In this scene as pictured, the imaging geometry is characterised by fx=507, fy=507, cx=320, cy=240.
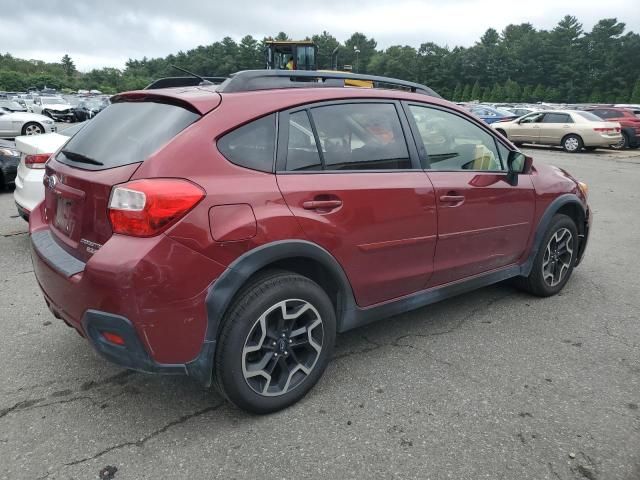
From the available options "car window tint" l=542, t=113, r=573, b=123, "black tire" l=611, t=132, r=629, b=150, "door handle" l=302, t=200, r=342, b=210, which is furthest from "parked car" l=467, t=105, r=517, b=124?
"door handle" l=302, t=200, r=342, b=210

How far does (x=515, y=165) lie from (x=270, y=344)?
7.63ft

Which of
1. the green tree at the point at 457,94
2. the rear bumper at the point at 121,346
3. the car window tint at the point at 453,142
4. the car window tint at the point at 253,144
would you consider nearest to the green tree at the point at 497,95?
the green tree at the point at 457,94

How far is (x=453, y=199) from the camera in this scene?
326 centimetres

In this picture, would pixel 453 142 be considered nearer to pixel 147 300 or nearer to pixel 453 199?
pixel 453 199

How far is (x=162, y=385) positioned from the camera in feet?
9.55

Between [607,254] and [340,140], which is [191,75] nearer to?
[340,140]

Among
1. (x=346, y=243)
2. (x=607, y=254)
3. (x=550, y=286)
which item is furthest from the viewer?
(x=607, y=254)

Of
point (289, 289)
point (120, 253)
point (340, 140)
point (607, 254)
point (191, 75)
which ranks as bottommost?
point (607, 254)

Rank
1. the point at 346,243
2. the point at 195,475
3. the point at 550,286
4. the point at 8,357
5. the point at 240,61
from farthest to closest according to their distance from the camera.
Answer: the point at 240,61
the point at 550,286
the point at 8,357
the point at 346,243
the point at 195,475

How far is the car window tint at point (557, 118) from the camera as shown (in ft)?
61.9

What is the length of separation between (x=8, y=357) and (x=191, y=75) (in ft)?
6.96

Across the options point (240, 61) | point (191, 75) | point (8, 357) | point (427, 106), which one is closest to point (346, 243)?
point (427, 106)

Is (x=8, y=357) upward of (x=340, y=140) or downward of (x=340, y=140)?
downward

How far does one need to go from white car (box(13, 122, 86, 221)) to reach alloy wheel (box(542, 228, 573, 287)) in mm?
4580
